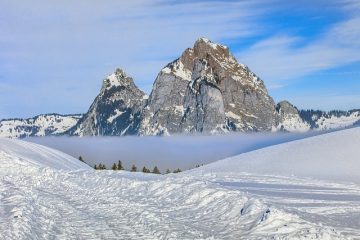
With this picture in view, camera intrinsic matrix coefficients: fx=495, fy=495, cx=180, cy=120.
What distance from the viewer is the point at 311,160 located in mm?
44469

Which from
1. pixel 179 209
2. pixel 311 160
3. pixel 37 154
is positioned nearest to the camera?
pixel 179 209

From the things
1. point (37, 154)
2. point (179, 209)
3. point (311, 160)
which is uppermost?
point (37, 154)

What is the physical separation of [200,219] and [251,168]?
87.1 ft

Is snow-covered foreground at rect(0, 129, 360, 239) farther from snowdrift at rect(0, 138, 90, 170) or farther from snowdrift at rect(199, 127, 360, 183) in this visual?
snowdrift at rect(0, 138, 90, 170)

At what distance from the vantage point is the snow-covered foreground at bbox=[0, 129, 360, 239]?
16328 mm

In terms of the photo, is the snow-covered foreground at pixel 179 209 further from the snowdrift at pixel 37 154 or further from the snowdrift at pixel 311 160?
the snowdrift at pixel 37 154

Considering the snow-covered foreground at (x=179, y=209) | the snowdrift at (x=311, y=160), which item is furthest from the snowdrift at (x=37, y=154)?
the snowdrift at (x=311, y=160)

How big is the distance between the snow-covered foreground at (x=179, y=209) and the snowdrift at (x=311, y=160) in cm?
348

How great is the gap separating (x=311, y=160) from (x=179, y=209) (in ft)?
83.9

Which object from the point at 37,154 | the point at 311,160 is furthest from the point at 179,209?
the point at 37,154

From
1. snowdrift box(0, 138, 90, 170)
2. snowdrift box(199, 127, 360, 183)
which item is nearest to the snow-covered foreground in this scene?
snowdrift box(199, 127, 360, 183)

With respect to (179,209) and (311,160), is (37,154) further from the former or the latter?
(179,209)

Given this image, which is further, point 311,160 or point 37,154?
point 37,154

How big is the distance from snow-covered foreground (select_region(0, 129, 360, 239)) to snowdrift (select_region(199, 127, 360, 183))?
11.4 ft
